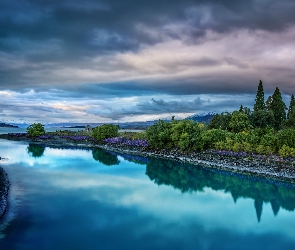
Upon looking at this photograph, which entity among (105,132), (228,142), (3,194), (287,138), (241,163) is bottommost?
(3,194)

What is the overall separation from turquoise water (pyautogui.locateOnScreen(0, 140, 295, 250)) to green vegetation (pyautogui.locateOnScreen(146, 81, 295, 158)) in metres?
5.22

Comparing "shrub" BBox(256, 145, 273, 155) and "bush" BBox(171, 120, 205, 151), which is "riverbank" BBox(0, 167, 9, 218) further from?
"shrub" BBox(256, 145, 273, 155)

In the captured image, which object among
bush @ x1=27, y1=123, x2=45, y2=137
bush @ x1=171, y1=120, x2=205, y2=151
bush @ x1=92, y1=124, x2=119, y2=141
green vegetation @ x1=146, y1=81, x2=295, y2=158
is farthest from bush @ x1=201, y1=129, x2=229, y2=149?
bush @ x1=27, y1=123, x2=45, y2=137

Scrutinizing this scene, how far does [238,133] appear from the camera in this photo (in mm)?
33250

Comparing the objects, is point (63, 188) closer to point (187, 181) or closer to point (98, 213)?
point (98, 213)

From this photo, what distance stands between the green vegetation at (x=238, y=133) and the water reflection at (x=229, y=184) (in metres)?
4.49

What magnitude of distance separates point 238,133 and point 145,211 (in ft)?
68.0

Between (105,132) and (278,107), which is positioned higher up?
(278,107)

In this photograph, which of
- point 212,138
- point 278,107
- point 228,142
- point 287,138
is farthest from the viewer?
point 278,107

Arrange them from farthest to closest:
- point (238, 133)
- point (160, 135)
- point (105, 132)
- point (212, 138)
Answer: point (105, 132) < point (160, 135) < point (238, 133) < point (212, 138)

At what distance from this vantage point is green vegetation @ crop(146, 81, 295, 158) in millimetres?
26786

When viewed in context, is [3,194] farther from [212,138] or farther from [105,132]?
[105,132]

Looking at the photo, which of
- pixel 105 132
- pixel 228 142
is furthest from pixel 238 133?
pixel 105 132

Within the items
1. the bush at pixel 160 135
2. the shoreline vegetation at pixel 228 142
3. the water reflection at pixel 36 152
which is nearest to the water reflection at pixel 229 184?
the shoreline vegetation at pixel 228 142
